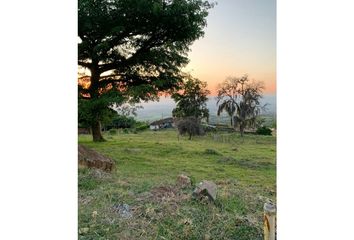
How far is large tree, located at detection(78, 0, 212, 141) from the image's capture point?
7.70 ft

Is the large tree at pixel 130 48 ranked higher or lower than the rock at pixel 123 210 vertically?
A: higher

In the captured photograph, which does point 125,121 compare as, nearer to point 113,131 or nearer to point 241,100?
point 113,131

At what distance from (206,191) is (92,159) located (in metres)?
0.65

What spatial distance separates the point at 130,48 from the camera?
243 cm

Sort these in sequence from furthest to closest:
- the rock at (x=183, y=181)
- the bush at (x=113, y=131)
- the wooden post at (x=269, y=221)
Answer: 1. the bush at (x=113, y=131)
2. the rock at (x=183, y=181)
3. the wooden post at (x=269, y=221)

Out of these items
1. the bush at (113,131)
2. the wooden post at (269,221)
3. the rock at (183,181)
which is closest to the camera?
the wooden post at (269,221)

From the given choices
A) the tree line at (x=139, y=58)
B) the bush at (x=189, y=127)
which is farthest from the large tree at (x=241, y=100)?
the bush at (x=189, y=127)

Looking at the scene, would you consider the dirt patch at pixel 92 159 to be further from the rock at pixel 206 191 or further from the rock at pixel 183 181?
the rock at pixel 206 191

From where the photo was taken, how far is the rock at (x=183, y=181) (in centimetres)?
227

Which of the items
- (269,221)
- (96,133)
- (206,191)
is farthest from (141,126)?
(269,221)

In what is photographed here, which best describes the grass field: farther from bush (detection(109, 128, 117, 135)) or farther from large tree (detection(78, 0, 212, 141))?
large tree (detection(78, 0, 212, 141))

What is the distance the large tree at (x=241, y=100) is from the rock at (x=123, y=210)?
703 mm

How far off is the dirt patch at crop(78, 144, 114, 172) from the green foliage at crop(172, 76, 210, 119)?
465 mm

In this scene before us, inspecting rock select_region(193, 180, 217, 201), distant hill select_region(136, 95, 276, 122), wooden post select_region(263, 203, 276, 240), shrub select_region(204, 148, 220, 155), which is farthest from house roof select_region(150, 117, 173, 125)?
wooden post select_region(263, 203, 276, 240)
